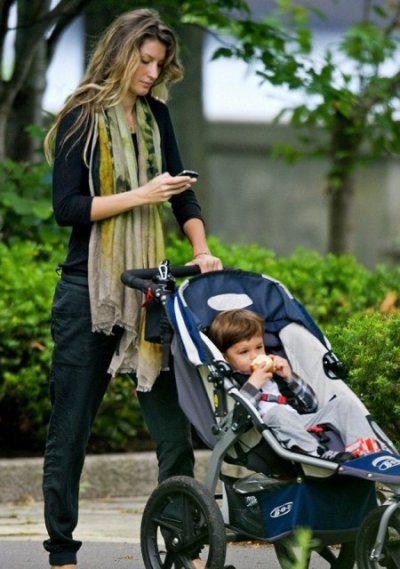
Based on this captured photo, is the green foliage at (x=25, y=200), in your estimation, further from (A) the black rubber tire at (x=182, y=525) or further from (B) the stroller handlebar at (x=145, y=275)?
(A) the black rubber tire at (x=182, y=525)

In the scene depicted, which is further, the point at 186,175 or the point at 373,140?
the point at 373,140

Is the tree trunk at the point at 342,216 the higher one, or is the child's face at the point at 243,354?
the child's face at the point at 243,354

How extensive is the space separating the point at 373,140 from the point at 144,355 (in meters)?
5.50

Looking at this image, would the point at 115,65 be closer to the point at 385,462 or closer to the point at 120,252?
the point at 120,252

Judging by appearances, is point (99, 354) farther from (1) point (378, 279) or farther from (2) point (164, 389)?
(1) point (378, 279)

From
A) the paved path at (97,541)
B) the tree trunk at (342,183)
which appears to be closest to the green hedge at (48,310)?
the paved path at (97,541)

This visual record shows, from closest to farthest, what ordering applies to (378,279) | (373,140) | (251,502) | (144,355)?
(251,502) < (144,355) < (378,279) < (373,140)

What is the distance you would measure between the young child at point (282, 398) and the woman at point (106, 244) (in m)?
0.34

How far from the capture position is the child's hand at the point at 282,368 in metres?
5.40

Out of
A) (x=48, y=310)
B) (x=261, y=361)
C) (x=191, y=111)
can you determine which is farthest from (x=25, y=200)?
(x=261, y=361)

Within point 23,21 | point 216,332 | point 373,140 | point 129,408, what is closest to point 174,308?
point 216,332

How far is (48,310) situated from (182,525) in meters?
2.99

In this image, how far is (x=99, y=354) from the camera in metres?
5.59

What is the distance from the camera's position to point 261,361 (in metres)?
5.30
